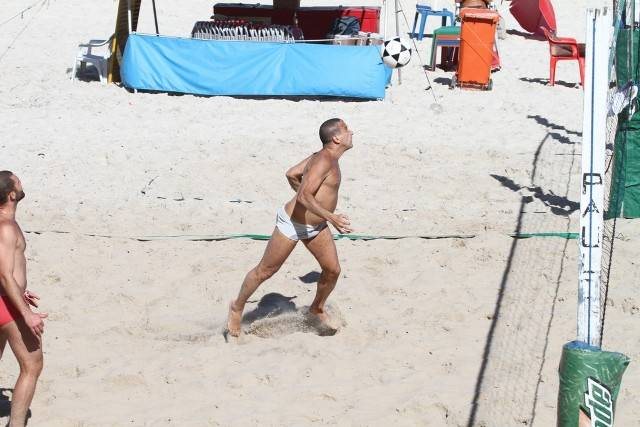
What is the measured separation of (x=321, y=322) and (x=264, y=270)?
1.76 ft

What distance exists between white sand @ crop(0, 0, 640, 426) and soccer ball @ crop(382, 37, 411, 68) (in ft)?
1.93

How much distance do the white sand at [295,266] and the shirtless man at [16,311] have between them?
16.6 inches

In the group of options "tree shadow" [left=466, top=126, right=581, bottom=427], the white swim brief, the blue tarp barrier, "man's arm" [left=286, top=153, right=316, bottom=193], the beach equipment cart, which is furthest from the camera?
the beach equipment cart

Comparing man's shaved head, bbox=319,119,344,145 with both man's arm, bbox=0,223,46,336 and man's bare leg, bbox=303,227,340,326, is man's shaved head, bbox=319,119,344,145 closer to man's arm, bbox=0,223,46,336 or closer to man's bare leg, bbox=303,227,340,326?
man's bare leg, bbox=303,227,340,326

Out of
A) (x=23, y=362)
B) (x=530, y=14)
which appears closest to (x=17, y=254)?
(x=23, y=362)

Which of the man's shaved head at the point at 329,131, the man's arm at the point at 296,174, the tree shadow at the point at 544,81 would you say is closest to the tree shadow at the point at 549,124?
the tree shadow at the point at 544,81

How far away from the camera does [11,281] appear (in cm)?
507

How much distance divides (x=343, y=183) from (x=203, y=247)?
2.30 metres

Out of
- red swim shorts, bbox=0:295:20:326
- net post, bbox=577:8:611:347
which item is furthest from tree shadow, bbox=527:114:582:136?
red swim shorts, bbox=0:295:20:326

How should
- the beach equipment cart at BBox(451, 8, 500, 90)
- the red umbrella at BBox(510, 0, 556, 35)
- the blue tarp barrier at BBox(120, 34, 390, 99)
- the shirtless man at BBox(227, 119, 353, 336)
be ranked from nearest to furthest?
1. the shirtless man at BBox(227, 119, 353, 336)
2. the blue tarp barrier at BBox(120, 34, 390, 99)
3. the beach equipment cart at BBox(451, 8, 500, 90)
4. the red umbrella at BBox(510, 0, 556, 35)

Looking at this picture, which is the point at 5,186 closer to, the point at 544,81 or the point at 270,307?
the point at 270,307

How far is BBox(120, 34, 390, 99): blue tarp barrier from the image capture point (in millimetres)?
14555

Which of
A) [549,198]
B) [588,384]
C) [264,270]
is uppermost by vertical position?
[588,384]

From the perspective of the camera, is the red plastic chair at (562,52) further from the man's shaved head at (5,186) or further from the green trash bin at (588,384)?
the green trash bin at (588,384)
